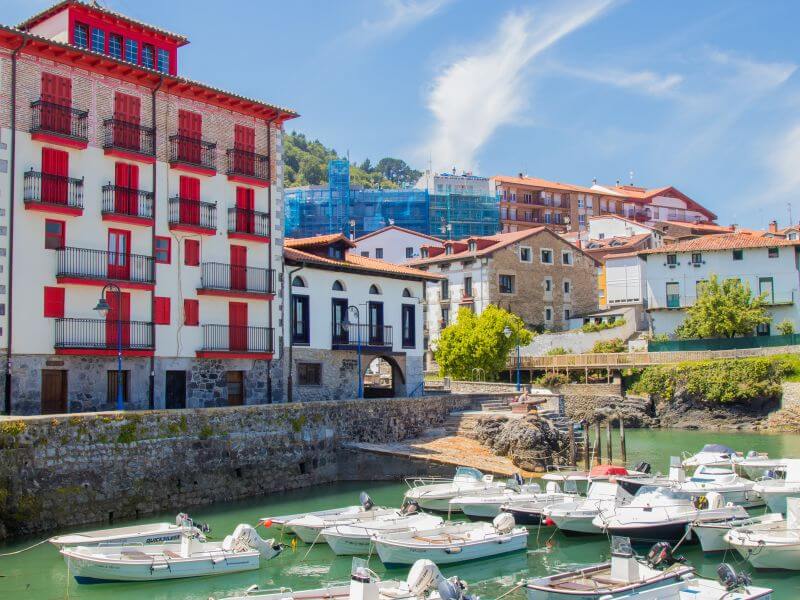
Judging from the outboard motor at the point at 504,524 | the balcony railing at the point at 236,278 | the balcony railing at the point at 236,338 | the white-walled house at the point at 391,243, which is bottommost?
the outboard motor at the point at 504,524

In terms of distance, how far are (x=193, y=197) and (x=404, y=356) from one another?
16.1 meters

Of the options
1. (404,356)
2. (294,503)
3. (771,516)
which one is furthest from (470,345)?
(771,516)

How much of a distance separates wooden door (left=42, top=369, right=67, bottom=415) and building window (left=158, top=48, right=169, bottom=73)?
1544cm

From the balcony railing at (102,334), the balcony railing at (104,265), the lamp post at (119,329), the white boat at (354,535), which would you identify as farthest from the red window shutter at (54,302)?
the white boat at (354,535)

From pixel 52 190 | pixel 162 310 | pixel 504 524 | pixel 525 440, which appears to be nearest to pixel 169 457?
pixel 162 310

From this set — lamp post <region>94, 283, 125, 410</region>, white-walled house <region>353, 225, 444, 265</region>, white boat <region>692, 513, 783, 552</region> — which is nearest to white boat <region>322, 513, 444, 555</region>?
white boat <region>692, 513, 783, 552</region>

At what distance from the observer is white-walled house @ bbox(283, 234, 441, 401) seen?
46.0 metres

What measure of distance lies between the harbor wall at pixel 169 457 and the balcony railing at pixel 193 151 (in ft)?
39.4

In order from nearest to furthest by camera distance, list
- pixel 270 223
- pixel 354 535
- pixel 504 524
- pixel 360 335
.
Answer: pixel 354 535 → pixel 504 524 → pixel 270 223 → pixel 360 335

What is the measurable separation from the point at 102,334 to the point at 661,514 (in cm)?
2283

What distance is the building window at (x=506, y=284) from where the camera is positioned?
81706mm

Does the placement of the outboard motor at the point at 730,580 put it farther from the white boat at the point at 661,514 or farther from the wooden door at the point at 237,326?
the wooden door at the point at 237,326

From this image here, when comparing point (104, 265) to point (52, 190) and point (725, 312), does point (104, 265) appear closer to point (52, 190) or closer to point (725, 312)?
point (52, 190)

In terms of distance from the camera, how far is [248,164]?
145 ft
